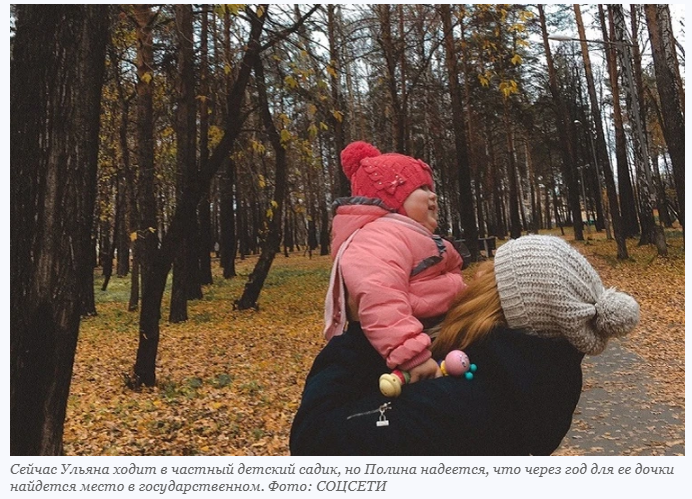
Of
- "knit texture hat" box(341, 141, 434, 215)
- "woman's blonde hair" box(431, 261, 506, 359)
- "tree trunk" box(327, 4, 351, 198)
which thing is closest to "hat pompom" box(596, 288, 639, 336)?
"woman's blonde hair" box(431, 261, 506, 359)

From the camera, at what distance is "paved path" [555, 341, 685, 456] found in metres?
3.75

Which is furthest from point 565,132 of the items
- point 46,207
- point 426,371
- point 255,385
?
point 426,371

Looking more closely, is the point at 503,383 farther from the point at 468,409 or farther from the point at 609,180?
the point at 609,180

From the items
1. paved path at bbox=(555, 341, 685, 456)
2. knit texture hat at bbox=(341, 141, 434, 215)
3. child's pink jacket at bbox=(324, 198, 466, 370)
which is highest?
knit texture hat at bbox=(341, 141, 434, 215)

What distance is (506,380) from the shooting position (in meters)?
1.18

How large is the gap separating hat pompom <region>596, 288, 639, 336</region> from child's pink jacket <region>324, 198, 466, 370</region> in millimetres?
386

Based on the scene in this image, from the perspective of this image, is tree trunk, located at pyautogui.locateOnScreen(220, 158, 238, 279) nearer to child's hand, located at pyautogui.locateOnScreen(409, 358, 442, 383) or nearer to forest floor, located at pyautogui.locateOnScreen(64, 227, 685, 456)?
forest floor, located at pyautogui.locateOnScreen(64, 227, 685, 456)

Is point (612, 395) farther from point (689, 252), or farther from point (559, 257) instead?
point (559, 257)

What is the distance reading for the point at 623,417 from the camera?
14.3 feet

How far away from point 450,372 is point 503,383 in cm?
12

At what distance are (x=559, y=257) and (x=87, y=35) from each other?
1911mm

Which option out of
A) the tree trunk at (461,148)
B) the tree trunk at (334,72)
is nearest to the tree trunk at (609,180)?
the tree trunk at (461,148)

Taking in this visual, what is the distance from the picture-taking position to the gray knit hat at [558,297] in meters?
1.21
